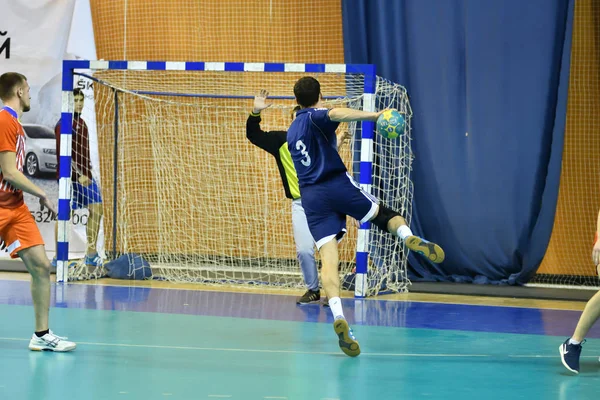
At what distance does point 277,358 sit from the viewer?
6199 millimetres

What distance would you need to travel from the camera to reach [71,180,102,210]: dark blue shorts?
11.5m

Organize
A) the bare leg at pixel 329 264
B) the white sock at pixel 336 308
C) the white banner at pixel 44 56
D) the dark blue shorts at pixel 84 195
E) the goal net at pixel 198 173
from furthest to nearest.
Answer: the white banner at pixel 44 56 → the goal net at pixel 198 173 → the dark blue shorts at pixel 84 195 → the bare leg at pixel 329 264 → the white sock at pixel 336 308

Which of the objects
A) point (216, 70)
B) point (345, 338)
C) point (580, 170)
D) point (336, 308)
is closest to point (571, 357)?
point (345, 338)

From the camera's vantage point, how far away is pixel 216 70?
10125mm

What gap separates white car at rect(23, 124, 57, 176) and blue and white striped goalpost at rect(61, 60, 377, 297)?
8.51 ft

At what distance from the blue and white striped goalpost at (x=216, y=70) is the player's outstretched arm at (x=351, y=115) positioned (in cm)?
347

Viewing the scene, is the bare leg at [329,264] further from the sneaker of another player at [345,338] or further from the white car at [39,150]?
the white car at [39,150]

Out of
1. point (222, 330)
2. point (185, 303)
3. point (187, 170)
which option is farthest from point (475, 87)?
point (222, 330)

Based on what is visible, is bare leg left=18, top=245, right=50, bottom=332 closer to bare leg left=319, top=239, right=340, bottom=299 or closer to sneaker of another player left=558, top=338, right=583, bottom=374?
bare leg left=319, top=239, right=340, bottom=299

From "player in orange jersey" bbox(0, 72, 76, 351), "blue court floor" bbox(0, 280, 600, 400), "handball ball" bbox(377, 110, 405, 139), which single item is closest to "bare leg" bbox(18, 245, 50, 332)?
"player in orange jersey" bbox(0, 72, 76, 351)

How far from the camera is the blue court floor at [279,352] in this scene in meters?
5.23

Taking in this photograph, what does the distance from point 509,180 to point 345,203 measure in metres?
5.79

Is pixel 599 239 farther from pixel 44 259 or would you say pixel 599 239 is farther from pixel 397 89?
pixel 397 89

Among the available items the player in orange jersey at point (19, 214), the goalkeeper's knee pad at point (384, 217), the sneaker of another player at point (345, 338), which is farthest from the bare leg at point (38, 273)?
the goalkeeper's knee pad at point (384, 217)
